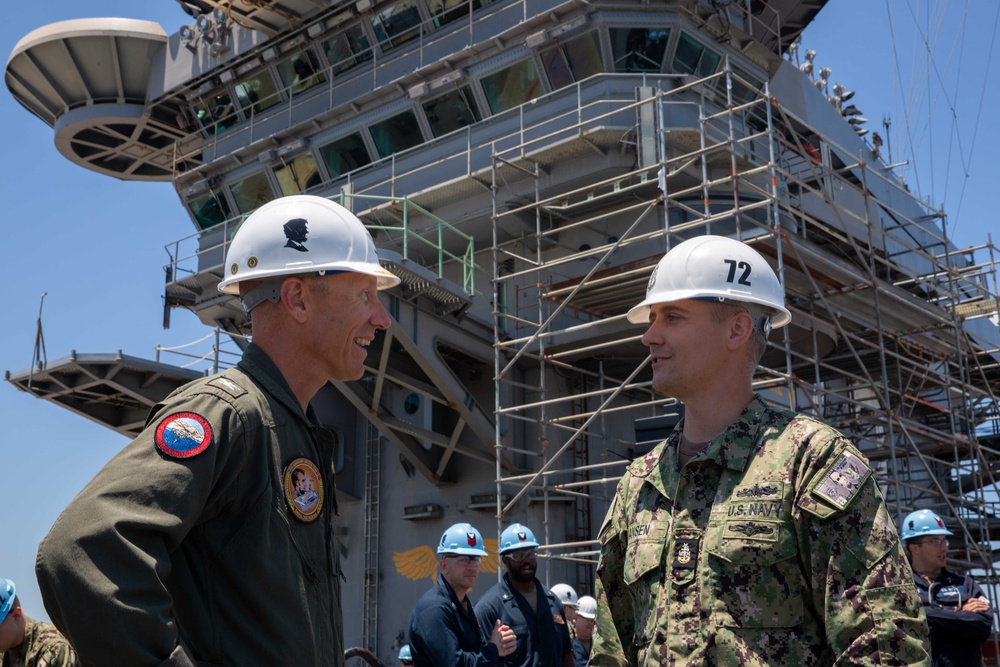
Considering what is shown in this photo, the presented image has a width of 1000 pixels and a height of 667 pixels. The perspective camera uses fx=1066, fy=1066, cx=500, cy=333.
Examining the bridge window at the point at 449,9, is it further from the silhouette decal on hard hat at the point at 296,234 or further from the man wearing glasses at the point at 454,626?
the silhouette decal on hard hat at the point at 296,234

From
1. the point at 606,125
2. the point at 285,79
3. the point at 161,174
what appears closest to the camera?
the point at 606,125

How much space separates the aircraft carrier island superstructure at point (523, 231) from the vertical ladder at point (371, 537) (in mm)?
48

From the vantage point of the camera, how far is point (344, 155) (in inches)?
888

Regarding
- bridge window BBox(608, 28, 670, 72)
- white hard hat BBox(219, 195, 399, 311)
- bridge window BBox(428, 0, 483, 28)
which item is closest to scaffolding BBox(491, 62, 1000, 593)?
bridge window BBox(608, 28, 670, 72)

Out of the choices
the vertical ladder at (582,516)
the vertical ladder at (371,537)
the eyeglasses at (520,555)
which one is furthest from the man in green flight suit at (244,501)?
the vertical ladder at (371,537)

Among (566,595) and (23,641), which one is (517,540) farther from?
(23,641)

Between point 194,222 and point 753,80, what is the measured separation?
13534 millimetres

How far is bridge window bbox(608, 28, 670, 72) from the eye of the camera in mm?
18672

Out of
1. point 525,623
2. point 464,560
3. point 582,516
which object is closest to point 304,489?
point 464,560

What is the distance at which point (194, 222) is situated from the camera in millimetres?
25781

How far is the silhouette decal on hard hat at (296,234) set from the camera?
10.7 feet

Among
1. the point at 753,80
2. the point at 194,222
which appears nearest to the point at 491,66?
the point at 753,80

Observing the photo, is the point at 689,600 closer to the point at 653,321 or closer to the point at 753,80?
the point at 653,321

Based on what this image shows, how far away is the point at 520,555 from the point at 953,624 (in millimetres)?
3404
